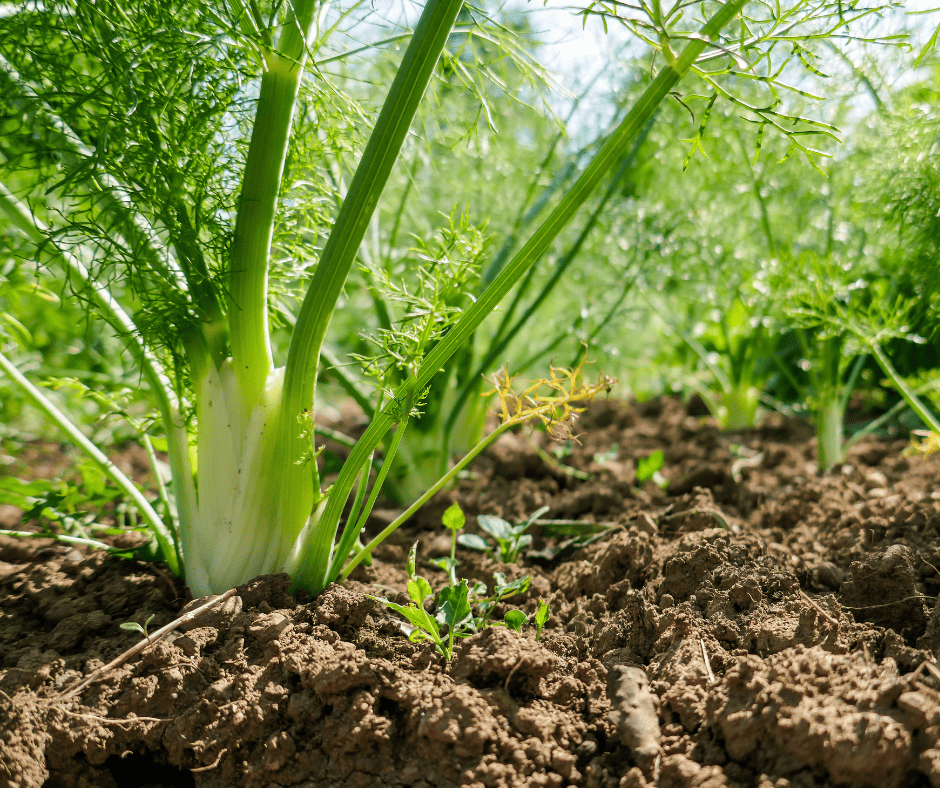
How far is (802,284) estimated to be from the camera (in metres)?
1.73

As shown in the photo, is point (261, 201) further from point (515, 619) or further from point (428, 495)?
point (515, 619)

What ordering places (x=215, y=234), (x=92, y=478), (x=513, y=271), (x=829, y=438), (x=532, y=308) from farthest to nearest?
(x=829, y=438)
(x=532, y=308)
(x=92, y=478)
(x=215, y=234)
(x=513, y=271)

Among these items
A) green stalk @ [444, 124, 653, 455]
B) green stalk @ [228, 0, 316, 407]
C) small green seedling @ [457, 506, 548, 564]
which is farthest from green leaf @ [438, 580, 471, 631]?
green stalk @ [444, 124, 653, 455]

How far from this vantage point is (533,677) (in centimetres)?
93

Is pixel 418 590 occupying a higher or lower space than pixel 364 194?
lower

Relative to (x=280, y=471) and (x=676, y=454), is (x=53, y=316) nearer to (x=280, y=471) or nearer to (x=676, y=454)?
(x=280, y=471)

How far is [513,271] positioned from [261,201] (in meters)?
0.43

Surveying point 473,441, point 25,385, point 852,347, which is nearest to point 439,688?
point 25,385

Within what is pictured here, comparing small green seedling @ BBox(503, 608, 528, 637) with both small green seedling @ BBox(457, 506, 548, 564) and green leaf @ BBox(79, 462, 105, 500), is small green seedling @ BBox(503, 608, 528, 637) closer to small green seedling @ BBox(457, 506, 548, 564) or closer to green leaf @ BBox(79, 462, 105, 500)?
small green seedling @ BBox(457, 506, 548, 564)

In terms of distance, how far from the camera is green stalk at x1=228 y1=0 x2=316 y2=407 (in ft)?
3.33

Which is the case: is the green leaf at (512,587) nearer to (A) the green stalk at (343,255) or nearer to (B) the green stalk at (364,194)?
(A) the green stalk at (343,255)

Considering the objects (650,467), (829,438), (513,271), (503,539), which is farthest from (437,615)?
(829,438)

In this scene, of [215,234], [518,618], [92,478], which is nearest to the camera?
[518,618]

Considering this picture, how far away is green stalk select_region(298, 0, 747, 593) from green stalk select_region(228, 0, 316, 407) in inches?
9.8
